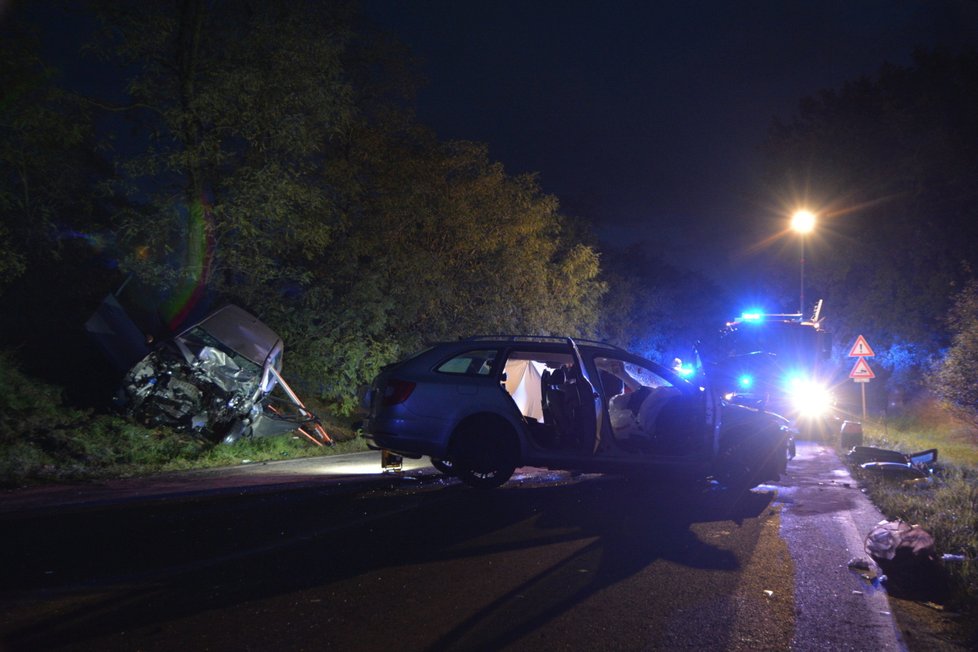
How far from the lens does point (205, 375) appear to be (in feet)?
45.8

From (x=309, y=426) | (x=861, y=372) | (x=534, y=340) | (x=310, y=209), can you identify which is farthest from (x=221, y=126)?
(x=861, y=372)

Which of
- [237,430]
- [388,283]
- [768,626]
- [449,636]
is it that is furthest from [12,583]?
[388,283]

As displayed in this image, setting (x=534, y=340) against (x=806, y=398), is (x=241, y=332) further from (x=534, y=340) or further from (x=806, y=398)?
(x=806, y=398)

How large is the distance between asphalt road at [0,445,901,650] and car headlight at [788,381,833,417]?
12402mm

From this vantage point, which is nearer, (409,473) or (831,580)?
(831,580)

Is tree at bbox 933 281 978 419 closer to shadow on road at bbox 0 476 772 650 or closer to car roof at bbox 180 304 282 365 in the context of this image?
shadow on road at bbox 0 476 772 650

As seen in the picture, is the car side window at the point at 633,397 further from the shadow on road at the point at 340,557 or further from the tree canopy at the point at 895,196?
the tree canopy at the point at 895,196

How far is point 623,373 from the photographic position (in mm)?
10469

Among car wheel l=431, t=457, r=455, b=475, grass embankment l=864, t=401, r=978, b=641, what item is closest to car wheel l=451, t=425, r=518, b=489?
car wheel l=431, t=457, r=455, b=475

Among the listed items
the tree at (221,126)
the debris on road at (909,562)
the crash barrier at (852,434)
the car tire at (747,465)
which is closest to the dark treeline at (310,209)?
the tree at (221,126)

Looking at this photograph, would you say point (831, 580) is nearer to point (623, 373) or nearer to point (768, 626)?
point (768, 626)

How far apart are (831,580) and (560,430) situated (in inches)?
146

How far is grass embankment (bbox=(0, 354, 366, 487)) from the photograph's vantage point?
10.5 m

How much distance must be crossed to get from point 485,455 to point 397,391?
1236mm
